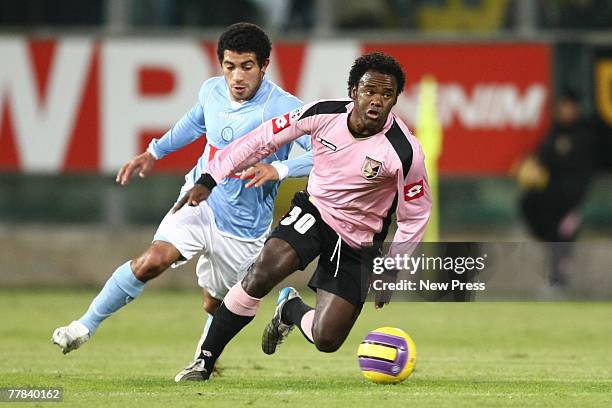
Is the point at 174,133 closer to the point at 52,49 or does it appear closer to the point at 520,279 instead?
the point at 520,279

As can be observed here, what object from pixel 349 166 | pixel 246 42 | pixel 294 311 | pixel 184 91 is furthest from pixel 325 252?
pixel 184 91

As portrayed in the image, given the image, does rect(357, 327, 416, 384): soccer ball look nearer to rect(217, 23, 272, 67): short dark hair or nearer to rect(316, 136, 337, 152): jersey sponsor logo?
rect(316, 136, 337, 152): jersey sponsor logo

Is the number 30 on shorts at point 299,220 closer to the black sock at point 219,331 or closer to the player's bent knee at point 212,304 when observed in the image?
the black sock at point 219,331

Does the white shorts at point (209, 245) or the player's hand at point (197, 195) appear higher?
the player's hand at point (197, 195)

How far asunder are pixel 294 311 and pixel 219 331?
0.62 m

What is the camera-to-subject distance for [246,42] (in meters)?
9.65

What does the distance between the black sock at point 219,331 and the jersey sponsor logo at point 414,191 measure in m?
1.29

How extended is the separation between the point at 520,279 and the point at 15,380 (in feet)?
11.2

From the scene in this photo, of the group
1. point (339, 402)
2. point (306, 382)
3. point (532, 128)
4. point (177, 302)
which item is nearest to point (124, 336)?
point (177, 302)

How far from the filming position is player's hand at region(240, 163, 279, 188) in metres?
9.01

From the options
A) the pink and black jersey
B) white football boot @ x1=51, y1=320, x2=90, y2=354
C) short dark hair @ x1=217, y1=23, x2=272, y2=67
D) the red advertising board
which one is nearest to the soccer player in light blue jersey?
short dark hair @ x1=217, y1=23, x2=272, y2=67

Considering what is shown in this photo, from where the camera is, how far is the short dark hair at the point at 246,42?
380 inches

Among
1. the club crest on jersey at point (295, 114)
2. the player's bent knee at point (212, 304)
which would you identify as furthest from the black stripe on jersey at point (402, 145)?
the player's bent knee at point (212, 304)

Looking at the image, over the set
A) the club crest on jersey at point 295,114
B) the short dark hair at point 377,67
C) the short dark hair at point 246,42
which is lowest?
the club crest on jersey at point 295,114
